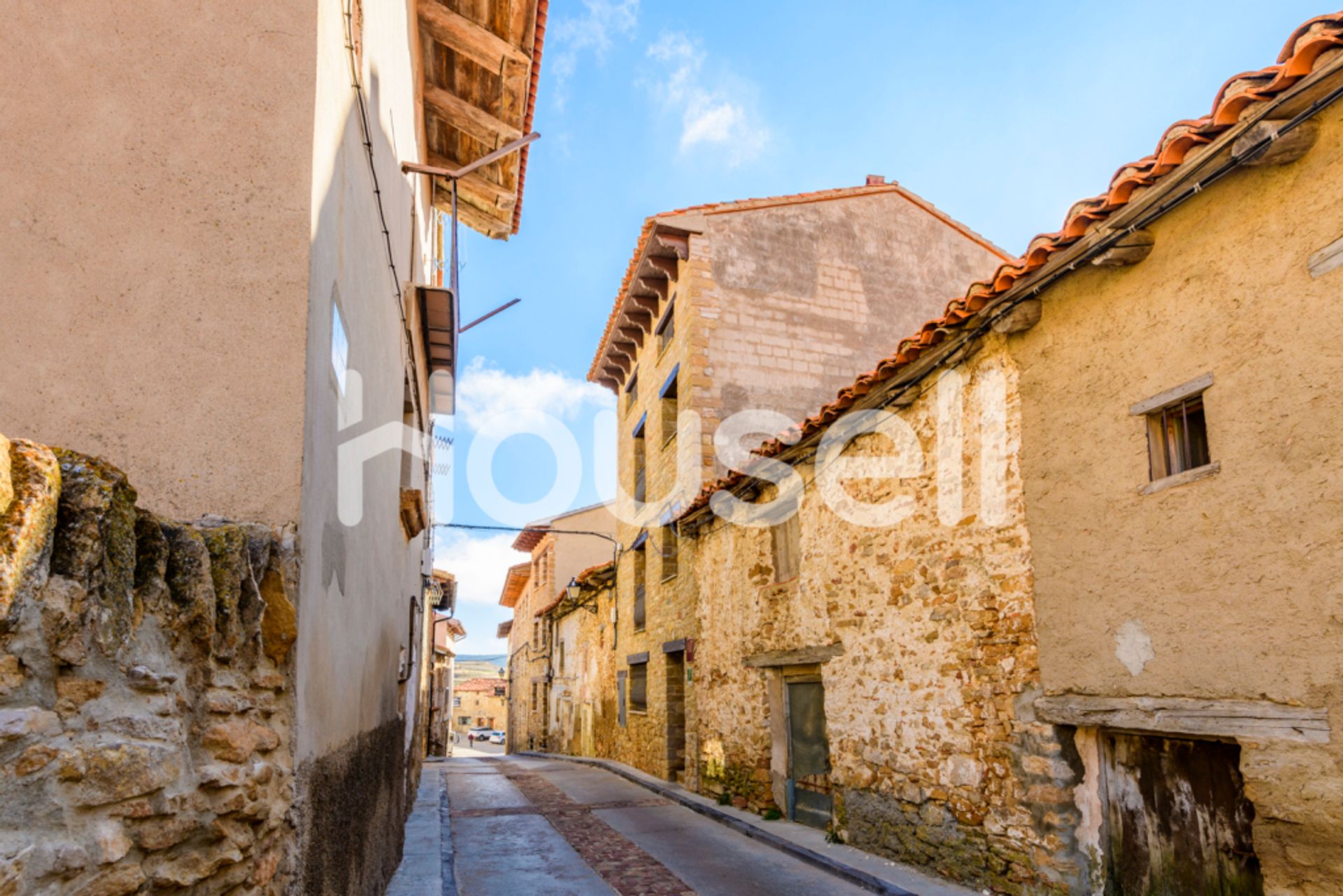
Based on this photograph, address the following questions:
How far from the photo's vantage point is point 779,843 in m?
9.03

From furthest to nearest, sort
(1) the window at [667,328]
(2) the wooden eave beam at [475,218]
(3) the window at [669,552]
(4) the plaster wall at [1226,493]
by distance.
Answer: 1. (1) the window at [667,328]
2. (3) the window at [669,552]
3. (2) the wooden eave beam at [475,218]
4. (4) the plaster wall at [1226,493]

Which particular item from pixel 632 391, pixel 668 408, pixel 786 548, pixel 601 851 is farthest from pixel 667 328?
pixel 601 851

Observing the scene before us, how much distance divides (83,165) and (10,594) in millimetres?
2264

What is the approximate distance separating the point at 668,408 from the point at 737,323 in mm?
2344

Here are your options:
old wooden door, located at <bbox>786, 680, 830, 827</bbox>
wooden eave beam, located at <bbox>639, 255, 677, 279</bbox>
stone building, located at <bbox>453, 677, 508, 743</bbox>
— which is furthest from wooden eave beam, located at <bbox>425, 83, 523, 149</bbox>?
stone building, located at <bbox>453, 677, 508, 743</bbox>

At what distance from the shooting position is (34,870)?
1.81 m

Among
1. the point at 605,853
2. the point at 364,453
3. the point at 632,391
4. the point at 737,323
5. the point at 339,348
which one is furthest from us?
the point at 632,391

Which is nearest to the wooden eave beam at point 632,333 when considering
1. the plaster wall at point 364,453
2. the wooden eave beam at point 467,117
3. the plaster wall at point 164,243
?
the wooden eave beam at point 467,117

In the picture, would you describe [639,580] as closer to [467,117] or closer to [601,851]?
[601,851]

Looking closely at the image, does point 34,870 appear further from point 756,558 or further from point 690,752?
point 690,752

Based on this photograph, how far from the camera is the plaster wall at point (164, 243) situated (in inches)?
125

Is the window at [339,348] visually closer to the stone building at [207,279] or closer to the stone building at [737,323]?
the stone building at [207,279]

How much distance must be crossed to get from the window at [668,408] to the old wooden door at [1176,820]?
10542mm

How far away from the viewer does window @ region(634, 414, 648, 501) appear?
17614 mm
